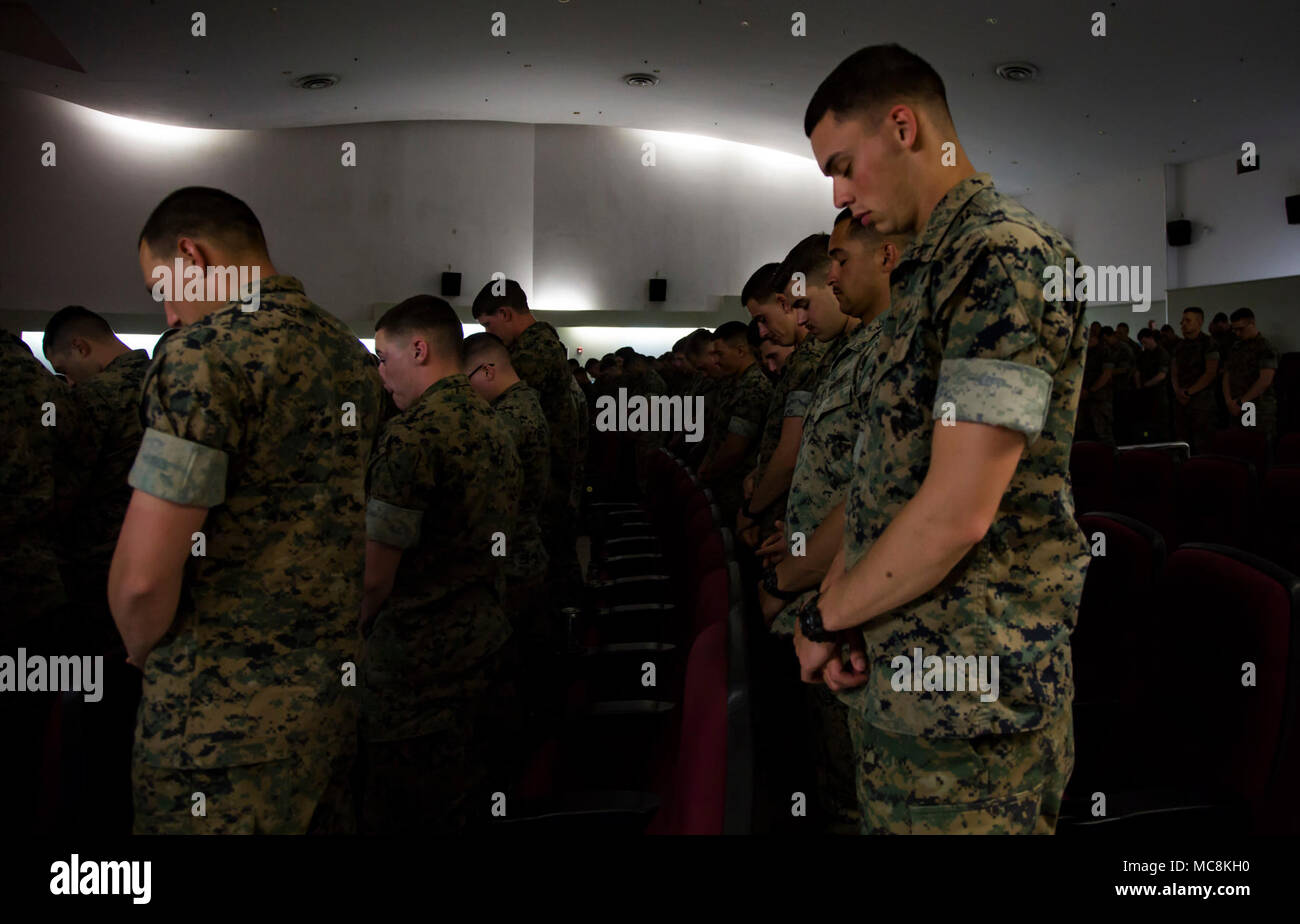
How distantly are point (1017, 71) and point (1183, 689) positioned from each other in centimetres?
820

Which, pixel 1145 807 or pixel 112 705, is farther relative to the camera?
pixel 112 705

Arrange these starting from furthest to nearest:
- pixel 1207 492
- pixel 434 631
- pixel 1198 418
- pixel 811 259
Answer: pixel 1198 418, pixel 1207 492, pixel 811 259, pixel 434 631

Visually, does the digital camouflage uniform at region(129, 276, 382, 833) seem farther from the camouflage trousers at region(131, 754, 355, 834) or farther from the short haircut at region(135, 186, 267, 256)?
the short haircut at region(135, 186, 267, 256)

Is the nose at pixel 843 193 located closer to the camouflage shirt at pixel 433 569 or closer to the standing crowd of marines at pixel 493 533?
the standing crowd of marines at pixel 493 533

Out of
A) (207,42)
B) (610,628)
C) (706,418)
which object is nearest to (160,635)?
(610,628)

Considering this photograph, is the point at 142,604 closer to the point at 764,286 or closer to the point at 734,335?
the point at 764,286

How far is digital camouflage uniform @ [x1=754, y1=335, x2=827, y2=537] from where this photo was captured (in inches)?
95.0

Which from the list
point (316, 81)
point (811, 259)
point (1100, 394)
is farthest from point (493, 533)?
point (1100, 394)

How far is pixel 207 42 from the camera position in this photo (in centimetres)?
763

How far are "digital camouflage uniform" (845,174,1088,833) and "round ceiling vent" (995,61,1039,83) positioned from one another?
8239mm

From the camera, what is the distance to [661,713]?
69.8 inches

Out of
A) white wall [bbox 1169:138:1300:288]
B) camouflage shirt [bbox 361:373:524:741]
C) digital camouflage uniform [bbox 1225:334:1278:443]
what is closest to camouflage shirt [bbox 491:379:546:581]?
camouflage shirt [bbox 361:373:524:741]
